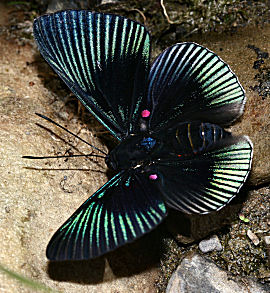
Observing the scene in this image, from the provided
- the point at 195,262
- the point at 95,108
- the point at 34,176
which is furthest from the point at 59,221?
the point at 195,262

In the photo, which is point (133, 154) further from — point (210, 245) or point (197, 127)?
point (210, 245)

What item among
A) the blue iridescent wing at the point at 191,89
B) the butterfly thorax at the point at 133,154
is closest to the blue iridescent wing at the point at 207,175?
the butterfly thorax at the point at 133,154

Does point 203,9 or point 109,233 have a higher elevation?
point 203,9

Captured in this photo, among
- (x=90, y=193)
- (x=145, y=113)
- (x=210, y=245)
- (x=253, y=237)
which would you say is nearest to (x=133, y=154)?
(x=145, y=113)

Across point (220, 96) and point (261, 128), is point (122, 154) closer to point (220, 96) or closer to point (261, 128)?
point (220, 96)

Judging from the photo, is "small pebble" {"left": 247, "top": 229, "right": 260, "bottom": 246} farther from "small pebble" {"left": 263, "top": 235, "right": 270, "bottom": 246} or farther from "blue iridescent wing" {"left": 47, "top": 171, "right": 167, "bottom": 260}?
"blue iridescent wing" {"left": 47, "top": 171, "right": 167, "bottom": 260}

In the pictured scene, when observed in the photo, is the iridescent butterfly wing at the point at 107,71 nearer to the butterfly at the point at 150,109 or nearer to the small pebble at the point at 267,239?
the butterfly at the point at 150,109
